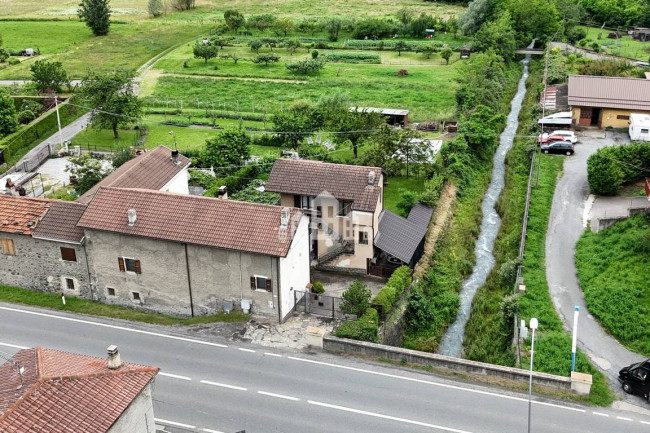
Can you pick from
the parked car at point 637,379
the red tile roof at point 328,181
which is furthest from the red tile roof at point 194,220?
the parked car at point 637,379

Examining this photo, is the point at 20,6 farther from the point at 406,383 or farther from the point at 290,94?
the point at 406,383

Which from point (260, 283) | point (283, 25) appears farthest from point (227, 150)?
point (283, 25)

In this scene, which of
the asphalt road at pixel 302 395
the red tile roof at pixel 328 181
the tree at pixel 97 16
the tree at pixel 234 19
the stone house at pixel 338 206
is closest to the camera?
the asphalt road at pixel 302 395

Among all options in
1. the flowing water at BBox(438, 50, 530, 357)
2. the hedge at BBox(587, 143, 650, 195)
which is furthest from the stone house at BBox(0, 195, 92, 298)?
the hedge at BBox(587, 143, 650, 195)

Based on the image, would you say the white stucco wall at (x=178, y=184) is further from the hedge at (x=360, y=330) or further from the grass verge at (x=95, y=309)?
the hedge at (x=360, y=330)

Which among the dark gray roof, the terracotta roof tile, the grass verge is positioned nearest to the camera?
the grass verge

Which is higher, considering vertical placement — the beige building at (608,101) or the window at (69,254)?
the beige building at (608,101)

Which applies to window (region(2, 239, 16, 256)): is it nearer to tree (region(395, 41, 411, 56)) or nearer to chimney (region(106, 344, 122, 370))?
chimney (region(106, 344, 122, 370))
